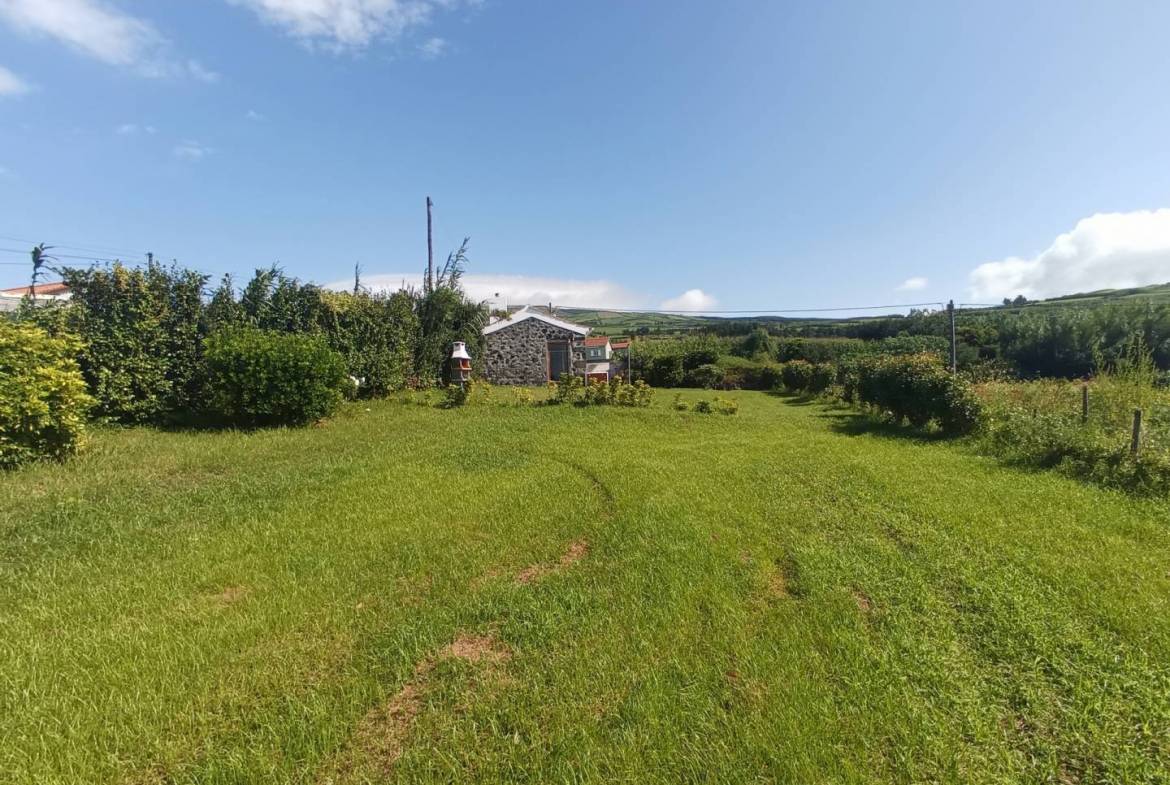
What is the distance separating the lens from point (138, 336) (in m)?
8.06

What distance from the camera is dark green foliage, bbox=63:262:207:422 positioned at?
758 cm

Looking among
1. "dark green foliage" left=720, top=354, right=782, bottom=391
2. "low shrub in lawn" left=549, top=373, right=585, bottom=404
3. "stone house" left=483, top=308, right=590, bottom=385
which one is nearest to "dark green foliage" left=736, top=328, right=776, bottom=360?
"dark green foliage" left=720, top=354, right=782, bottom=391

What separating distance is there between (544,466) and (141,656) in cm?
441

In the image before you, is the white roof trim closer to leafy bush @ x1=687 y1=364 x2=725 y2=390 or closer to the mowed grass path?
leafy bush @ x1=687 y1=364 x2=725 y2=390

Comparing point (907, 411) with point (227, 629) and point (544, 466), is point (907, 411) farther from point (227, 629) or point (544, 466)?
point (227, 629)

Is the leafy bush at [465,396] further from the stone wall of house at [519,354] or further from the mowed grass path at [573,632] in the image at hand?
the stone wall of house at [519,354]

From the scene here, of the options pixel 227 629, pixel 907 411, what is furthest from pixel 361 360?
pixel 907 411

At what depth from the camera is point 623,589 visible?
3277mm

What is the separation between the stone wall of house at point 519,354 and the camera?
64.4 feet

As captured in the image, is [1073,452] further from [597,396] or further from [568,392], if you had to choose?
[568,392]

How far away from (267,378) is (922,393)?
11801mm

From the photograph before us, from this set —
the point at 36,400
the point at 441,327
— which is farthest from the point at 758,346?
the point at 36,400

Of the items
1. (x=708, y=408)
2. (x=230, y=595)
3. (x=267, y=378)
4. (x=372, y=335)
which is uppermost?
(x=372, y=335)

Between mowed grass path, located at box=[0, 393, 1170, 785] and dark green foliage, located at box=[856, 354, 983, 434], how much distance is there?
379cm
